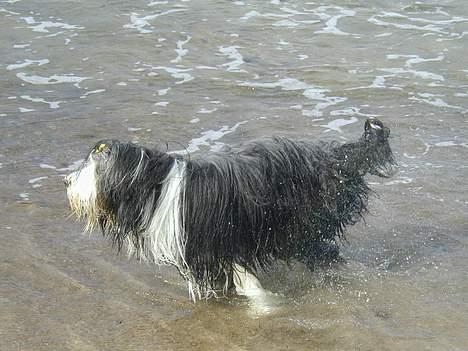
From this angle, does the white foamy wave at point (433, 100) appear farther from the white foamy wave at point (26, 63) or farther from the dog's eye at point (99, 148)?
the dog's eye at point (99, 148)

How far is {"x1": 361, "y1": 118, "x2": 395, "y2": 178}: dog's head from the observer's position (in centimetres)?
471

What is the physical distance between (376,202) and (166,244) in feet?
6.95

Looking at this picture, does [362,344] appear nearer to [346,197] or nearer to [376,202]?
[346,197]

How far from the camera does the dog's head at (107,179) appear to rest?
409 centimetres

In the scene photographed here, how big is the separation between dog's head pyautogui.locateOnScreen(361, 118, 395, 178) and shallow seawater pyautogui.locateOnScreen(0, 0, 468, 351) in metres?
0.61

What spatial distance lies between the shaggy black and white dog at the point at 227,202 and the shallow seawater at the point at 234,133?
11.4 inches

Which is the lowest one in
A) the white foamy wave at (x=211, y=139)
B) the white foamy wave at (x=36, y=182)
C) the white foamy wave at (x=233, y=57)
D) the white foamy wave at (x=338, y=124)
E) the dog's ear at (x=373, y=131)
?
the white foamy wave at (x=338, y=124)

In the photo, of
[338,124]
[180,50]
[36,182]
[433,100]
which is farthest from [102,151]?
[180,50]

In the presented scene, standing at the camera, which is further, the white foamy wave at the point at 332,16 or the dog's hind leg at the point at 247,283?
the white foamy wave at the point at 332,16

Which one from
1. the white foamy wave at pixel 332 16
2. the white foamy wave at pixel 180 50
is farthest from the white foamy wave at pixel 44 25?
the white foamy wave at pixel 332 16

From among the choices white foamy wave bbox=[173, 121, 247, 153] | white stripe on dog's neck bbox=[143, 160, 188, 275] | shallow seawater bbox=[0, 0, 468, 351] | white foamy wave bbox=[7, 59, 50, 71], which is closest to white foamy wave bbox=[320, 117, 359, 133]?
shallow seawater bbox=[0, 0, 468, 351]

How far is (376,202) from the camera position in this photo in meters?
5.88

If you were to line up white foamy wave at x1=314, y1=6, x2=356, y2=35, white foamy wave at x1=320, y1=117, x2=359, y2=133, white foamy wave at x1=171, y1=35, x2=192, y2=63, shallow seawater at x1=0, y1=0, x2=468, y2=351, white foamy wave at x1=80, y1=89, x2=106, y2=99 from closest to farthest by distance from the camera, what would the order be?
shallow seawater at x1=0, y1=0, x2=468, y2=351
white foamy wave at x1=320, y1=117, x2=359, y2=133
white foamy wave at x1=80, y1=89, x2=106, y2=99
white foamy wave at x1=171, y1=35, x2=192, y2=63
white foamy wave at x1=314, y1=6, x2=356, y2=35

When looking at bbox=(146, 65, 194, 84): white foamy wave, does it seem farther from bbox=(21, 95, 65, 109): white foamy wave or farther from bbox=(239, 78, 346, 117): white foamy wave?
bbox=(21, 95, 65, 109): white foamy wave
